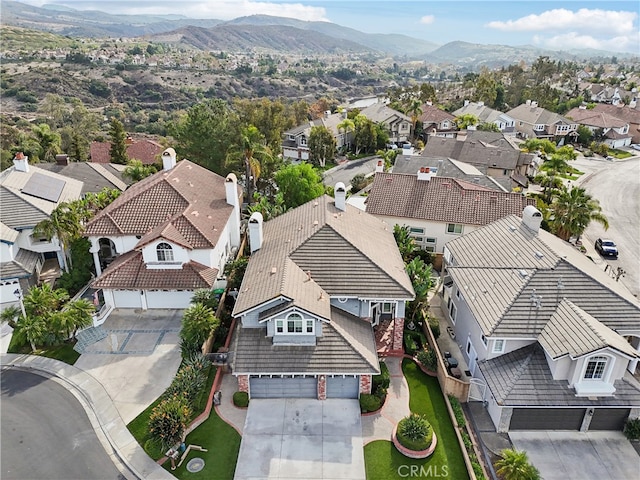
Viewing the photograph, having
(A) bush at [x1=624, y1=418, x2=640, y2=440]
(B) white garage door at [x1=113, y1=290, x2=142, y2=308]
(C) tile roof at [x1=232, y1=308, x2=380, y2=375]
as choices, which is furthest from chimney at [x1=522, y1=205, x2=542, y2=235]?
(B) white garage door at [x1=113, y1=290, x2=142, y2=308]

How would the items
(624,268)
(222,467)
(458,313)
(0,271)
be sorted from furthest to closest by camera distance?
1. (624,268)
2. (0,271)
3. (458,313)
4. (222,467)

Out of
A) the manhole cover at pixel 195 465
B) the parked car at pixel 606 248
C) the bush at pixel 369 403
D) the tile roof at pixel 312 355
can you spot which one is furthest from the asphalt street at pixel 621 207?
the manhole cover at pixel 195 465

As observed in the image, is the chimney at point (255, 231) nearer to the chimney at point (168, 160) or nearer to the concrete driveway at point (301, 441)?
the concrete driveway at point (301, 441)

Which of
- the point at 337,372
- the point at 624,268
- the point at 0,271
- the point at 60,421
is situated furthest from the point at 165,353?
the point at 624,268

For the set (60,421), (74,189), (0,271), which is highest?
(74,189)

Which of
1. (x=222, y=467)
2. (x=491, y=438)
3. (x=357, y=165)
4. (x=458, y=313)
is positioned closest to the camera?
(x=222, y=467)

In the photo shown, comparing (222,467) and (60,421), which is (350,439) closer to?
(222,467)

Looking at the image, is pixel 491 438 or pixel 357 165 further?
pixel 357 165

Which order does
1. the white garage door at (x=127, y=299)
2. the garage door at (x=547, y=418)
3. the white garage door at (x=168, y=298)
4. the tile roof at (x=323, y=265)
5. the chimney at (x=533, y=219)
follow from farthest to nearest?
1. the white garage door at (x=127, y=299)
2. the white garage door at (x=168, y=298)
3. the chimney at (x=533, y=219)
4. the tile roof at (x=323, y=265)
5. the garage door at (x=547, y=418)
